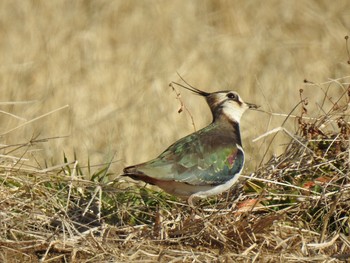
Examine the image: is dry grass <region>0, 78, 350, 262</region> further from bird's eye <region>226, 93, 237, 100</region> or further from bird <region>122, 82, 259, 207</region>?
bird's eye <region>226, 93, 237, 100</region>

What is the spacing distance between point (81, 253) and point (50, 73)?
493cm

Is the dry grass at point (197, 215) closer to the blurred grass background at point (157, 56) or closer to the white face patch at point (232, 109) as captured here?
the white face patch at point (232, 109)

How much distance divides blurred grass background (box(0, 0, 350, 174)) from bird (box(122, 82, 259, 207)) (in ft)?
10.8

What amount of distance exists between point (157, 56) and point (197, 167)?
4.17 metres

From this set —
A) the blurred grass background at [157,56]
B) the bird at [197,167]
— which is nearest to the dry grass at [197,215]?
the bird at [197,167]

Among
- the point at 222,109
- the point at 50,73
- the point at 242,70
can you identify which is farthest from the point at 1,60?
the point at 222,109

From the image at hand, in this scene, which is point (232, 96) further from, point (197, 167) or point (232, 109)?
point (197, 167)

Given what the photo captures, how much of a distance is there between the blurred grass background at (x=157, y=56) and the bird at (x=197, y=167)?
10.8 feet

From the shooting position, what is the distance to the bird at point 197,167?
8.66 metres

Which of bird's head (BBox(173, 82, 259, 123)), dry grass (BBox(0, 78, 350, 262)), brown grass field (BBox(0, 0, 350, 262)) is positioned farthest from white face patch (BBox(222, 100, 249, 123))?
brown grass field (BBox(0, 0, 350, 262))

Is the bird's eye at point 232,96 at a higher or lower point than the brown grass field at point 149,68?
higher

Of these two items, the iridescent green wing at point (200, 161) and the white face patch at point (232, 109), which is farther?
the white face patch at point (232, 109)

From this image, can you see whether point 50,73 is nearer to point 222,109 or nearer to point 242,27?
point 242,27

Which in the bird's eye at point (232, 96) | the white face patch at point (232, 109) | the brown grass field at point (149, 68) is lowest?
the brown grass field at point (149, 68)
